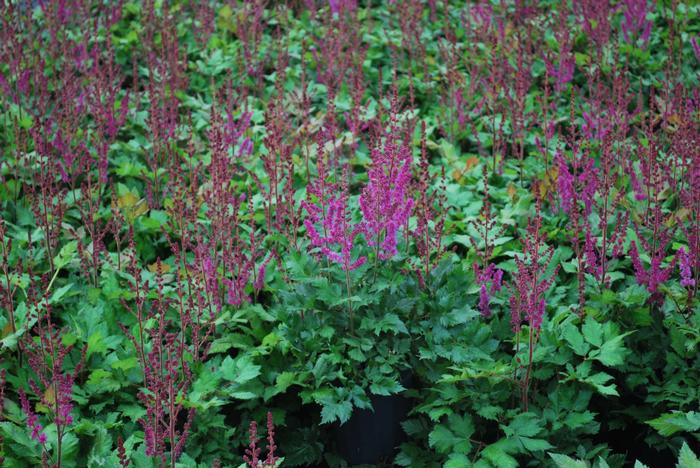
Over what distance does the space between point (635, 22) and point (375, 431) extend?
429 cm

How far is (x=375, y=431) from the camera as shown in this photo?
3.32 meters

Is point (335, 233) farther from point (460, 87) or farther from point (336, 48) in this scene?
point (336, 48)

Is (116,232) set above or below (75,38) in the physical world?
below

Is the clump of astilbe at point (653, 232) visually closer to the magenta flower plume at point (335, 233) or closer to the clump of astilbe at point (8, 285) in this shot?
the magenta flower plume at point (335, 233)

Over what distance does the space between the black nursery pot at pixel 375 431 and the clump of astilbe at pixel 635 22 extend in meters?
3.96

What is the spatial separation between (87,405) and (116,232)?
98 cm

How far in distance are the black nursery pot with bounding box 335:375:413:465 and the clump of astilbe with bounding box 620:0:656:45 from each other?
3.96m

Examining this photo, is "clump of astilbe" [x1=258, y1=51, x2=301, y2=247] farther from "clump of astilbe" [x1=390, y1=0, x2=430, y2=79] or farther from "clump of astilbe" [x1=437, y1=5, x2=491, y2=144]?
"clump of astilbe" [x1=390, y1=0, x2=430, y2=79]

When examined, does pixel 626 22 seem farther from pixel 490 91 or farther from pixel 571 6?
pixel 490 91

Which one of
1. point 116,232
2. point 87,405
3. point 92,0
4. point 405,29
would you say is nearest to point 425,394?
point 87,405

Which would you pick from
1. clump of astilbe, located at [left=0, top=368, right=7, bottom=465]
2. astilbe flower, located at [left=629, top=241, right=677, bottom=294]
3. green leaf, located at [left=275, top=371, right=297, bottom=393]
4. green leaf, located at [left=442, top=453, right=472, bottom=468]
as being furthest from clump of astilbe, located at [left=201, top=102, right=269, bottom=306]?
astilbe flower, located at [left=629, top=241, right=677, bottom=294]

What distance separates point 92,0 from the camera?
695cm

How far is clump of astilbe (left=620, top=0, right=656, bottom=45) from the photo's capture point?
602 cm

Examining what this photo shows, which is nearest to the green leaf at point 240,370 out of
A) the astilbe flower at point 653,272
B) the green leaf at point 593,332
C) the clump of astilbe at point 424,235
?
the clump of astilbe at point 424,235
